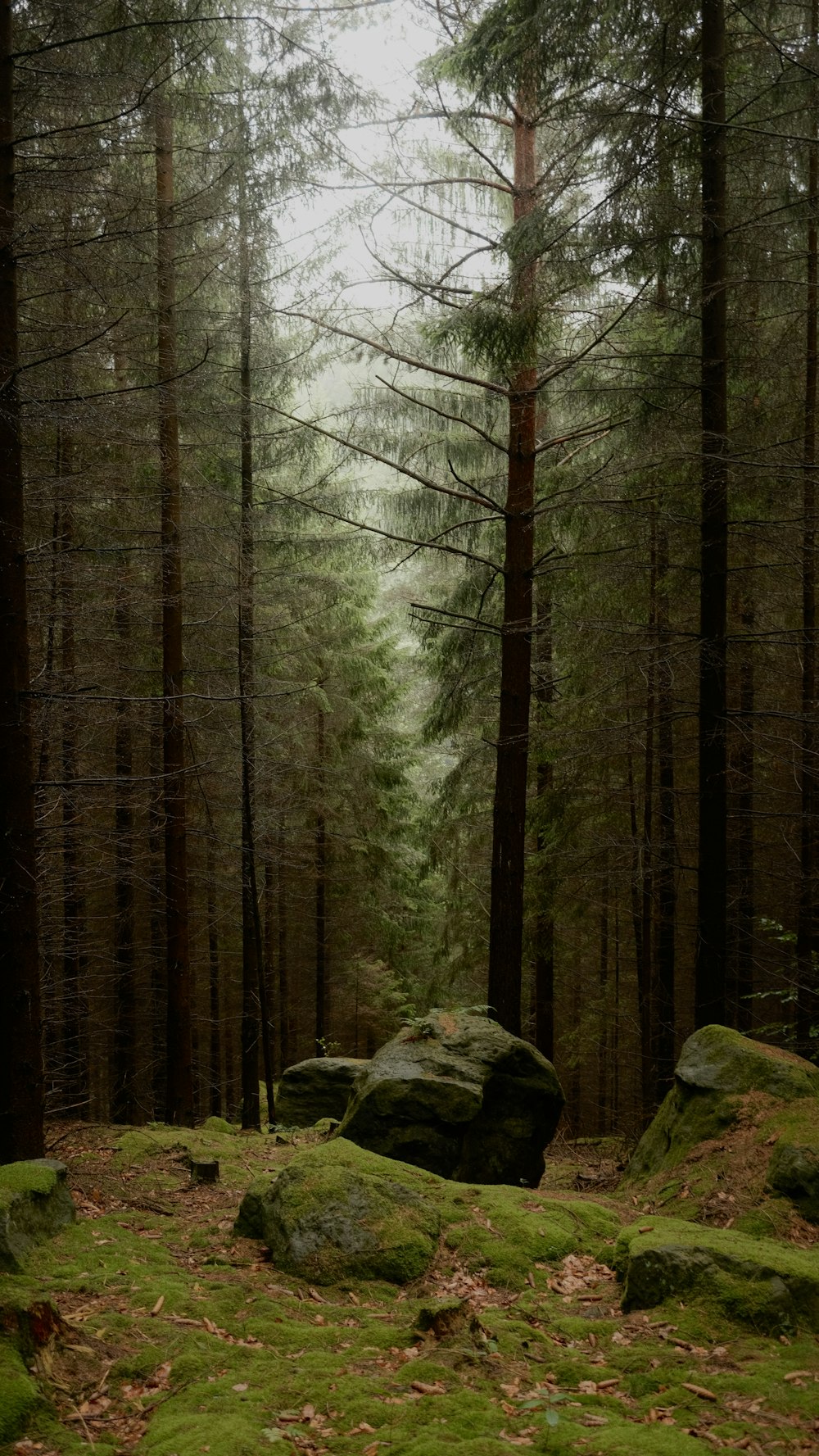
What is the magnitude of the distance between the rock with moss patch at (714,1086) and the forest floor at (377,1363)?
1.48m

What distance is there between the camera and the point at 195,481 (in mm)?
13102

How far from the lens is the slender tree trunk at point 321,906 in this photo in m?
19.7

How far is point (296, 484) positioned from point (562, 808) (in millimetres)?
7832

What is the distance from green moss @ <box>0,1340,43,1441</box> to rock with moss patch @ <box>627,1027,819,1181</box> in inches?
194

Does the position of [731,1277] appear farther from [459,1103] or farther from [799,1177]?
[459,1103]

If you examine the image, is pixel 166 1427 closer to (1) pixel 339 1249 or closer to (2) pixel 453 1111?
(1) pixel 339 1249

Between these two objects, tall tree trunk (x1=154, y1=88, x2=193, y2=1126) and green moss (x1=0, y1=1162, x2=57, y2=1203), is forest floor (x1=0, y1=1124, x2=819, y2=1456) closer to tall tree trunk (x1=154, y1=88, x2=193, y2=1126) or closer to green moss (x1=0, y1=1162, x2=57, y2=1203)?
green moss (x1=0, y1=1162, x2=57, y2=1203)

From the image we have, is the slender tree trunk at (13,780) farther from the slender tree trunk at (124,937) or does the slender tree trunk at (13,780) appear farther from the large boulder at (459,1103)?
the slender tree trunk at (124,937)

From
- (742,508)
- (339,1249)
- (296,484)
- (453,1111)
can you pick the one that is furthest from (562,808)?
(339,1249)

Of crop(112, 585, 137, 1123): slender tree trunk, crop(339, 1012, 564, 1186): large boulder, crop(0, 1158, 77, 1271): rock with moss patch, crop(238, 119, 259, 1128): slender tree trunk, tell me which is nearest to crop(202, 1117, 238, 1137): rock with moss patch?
crop(238, 119, 259, 1128): slender tree trunk

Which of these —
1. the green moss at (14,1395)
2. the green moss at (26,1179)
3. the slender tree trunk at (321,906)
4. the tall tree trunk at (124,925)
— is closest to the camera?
the green moss at (14,1395)

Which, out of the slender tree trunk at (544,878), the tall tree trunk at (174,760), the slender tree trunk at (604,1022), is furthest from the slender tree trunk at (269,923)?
the slender tree trunk at (604,1022)

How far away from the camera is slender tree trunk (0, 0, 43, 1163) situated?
605 cm

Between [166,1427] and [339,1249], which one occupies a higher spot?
[166,1427]
